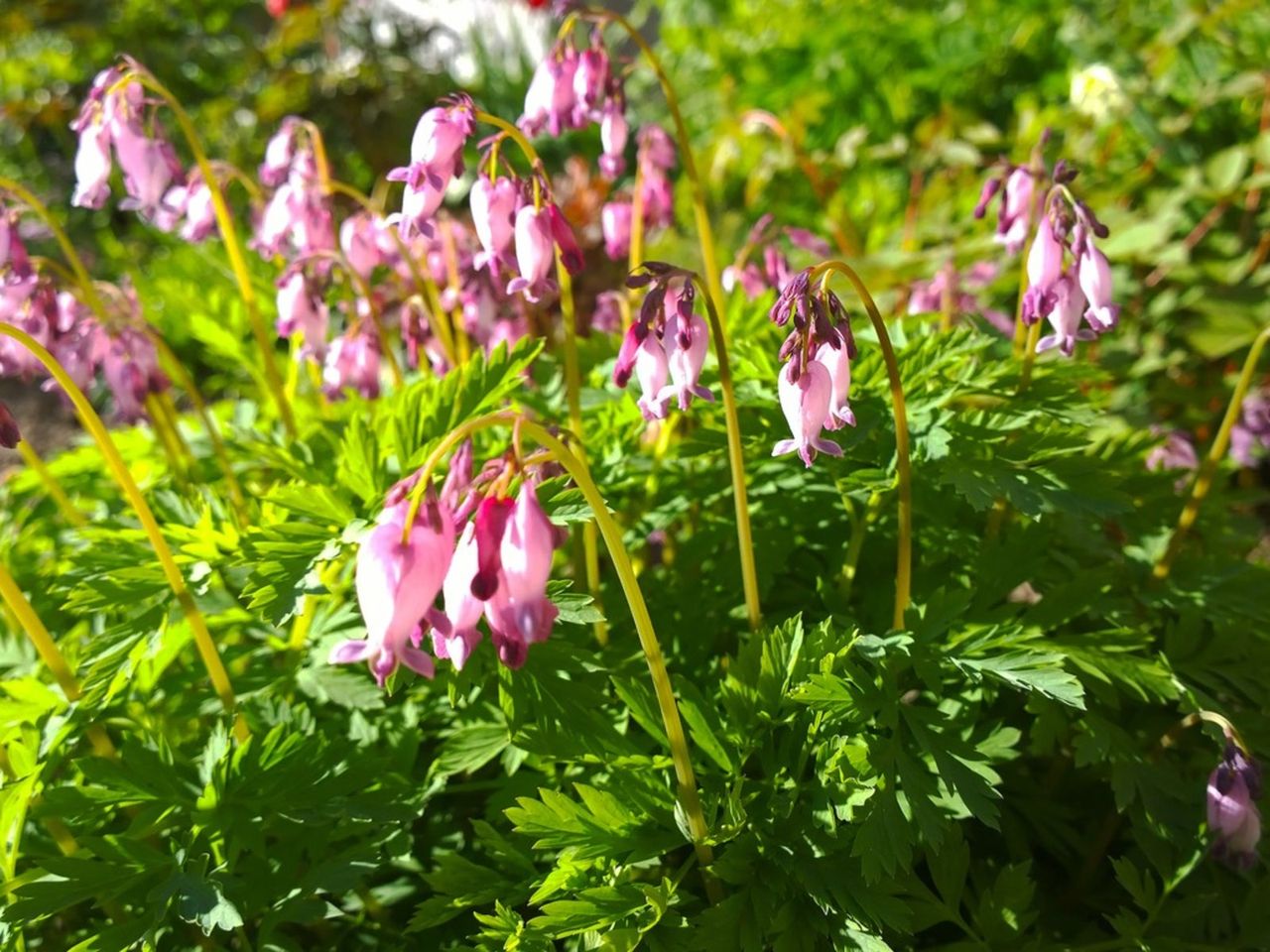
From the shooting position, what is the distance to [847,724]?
5.72ft

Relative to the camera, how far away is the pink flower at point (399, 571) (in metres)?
1.18

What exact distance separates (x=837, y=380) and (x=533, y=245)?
1.84 ft

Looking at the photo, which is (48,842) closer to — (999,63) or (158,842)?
(158,842)

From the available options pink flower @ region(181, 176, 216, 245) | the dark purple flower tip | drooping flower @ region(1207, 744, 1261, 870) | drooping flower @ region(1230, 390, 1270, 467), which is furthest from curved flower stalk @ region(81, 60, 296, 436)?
drooping flower @ region(1230, 390, 1270, 467)

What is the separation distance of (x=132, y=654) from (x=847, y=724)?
4.14 feet

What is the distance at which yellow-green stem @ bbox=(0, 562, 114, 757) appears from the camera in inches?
65.8

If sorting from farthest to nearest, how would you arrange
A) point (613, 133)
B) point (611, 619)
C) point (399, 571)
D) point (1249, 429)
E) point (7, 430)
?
point (1249, 429) < point (613, 133) < point (611, 619) < point (7, 430) < point (399, 571)

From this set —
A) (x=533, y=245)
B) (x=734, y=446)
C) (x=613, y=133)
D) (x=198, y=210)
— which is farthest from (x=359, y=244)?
(x=734, y=446)

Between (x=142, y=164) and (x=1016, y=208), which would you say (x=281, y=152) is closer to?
(x=142, y=164)

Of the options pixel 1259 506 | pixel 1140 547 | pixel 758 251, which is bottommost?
pixel 1259 506

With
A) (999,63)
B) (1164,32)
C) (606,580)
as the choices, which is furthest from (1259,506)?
(606,580)

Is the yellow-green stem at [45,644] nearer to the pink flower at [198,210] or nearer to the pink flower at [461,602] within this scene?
the pink flower at [461,602]

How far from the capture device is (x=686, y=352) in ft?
5.38

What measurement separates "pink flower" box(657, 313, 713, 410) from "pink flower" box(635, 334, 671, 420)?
0.01 m
